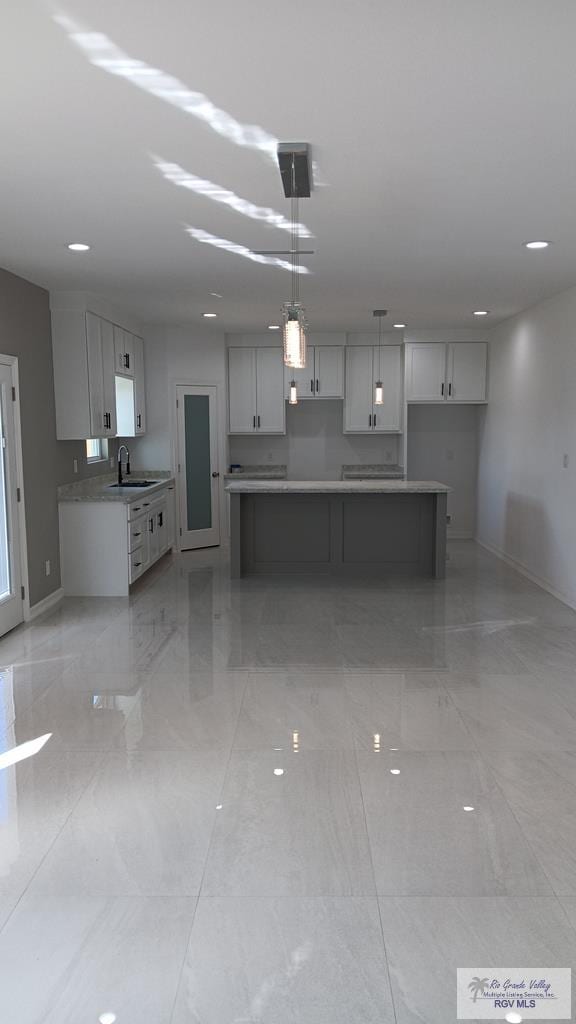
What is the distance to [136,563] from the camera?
22.2 feet

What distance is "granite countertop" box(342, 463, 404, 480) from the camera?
9.34 m

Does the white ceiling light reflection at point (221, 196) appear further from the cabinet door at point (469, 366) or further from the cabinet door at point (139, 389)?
the cabinet door at point (469, 366)

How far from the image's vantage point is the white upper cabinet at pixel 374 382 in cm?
927

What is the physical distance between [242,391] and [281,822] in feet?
22.8

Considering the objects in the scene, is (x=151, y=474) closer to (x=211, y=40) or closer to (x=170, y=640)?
(x=170, y=640)

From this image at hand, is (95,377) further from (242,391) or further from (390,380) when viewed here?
(390,380)

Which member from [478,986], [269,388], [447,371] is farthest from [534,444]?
[478,986]

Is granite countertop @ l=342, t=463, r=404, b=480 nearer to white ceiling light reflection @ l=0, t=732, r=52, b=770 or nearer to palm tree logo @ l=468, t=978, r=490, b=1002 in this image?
white ceiling light reflection @ l=0, t=732, r=52, b=770

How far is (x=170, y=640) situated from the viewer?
5.24 metres

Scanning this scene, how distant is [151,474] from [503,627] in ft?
15.0

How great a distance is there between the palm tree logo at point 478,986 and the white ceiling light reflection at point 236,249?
3687mm

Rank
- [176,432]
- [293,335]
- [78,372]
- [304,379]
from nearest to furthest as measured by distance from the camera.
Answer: [293,335], [78,372], [176,432], [304,379]

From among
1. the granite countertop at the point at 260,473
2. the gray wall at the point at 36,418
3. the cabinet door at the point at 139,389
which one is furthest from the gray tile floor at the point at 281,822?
the granite countertop at the point at 260,473

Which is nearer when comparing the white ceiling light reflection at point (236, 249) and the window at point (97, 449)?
the white ceiling light reflection at point (236, 249)
